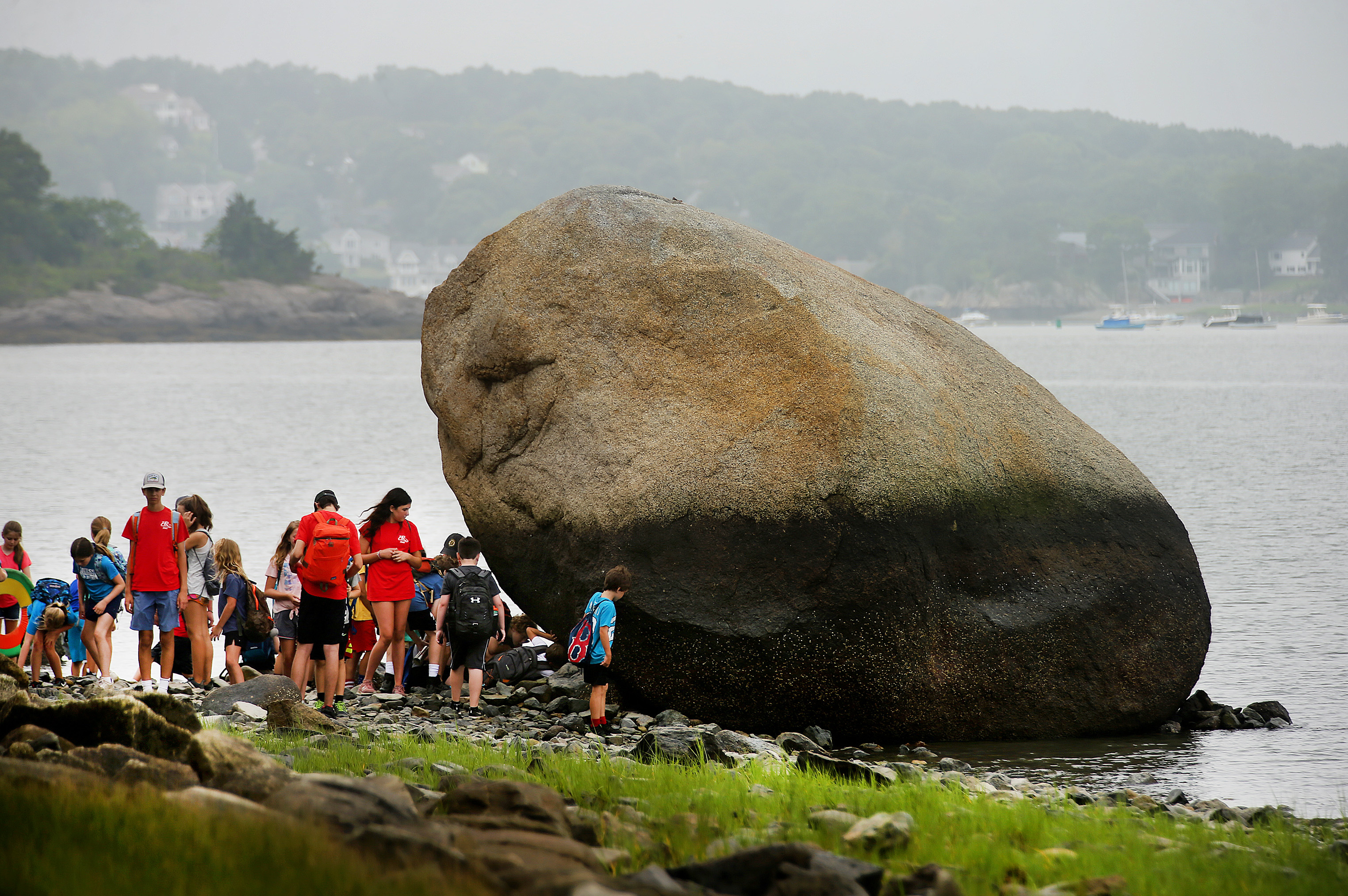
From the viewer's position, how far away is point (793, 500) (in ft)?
31.6

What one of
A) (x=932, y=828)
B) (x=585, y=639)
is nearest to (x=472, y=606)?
(x=585, y=639)

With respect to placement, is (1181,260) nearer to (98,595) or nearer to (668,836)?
(98,595)

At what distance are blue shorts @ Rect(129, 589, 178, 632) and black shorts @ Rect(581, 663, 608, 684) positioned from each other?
467cm

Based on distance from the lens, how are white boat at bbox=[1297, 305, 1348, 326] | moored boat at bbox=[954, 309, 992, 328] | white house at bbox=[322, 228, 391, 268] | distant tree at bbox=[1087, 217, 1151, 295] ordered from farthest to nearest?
white house at bbox=[322, 228, 391, 268] → distant tree at bbox=[1087, 217, 1151, 295] → moored boat at bbox=[954, 309, 992, 328] → white boat at bbox=[1297, 305, 1348, 326]

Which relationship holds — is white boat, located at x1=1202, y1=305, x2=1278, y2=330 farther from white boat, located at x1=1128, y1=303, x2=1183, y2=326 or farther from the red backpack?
the red backpack

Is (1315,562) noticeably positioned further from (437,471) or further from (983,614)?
(437,471)

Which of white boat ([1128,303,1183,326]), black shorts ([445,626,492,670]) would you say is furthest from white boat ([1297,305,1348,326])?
black shorts ([445,626,492,670])

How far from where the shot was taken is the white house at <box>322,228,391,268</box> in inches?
7382

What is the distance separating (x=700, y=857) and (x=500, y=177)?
630ft

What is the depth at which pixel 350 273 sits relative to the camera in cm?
18388

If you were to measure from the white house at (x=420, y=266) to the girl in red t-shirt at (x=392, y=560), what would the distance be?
174722 mm

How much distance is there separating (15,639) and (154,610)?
61.1 inches

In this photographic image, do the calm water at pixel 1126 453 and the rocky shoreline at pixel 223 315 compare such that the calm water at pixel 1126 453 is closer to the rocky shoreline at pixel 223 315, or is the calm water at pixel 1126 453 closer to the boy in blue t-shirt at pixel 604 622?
the boy in blue t-shirt at pixel 604 622

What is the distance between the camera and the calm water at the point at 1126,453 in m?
10.4
